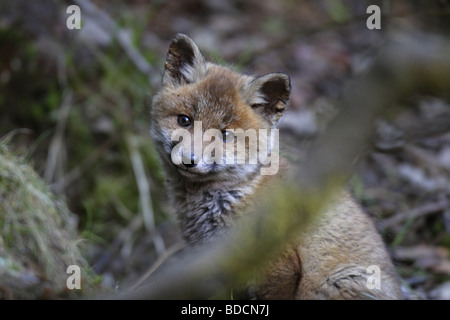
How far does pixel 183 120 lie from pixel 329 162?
74.0 inches

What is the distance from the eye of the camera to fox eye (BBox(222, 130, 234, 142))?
5086 mm

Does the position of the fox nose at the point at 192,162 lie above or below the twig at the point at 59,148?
below

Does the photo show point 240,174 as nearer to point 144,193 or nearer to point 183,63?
point 183,63

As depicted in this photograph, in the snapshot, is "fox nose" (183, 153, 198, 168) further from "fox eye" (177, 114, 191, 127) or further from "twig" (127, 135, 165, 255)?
"twig" (127, 135, 165, 255)

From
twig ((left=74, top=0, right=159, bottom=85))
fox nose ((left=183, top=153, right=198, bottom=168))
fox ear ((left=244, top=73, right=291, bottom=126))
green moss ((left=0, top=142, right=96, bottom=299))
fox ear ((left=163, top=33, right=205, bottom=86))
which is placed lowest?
green moss ((left=0, top=142, right=96, bottom=299))

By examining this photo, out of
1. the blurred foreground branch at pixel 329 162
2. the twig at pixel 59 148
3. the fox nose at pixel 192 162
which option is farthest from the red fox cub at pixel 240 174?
the twig at pixel 59 148

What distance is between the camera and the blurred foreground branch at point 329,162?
371 cm

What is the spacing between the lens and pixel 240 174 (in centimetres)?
521

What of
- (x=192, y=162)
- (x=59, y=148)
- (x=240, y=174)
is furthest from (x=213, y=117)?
(x=59, y=148)

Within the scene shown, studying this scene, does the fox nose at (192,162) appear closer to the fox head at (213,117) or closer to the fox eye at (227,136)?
the fox head at (213,117)

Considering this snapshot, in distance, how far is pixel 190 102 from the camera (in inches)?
202

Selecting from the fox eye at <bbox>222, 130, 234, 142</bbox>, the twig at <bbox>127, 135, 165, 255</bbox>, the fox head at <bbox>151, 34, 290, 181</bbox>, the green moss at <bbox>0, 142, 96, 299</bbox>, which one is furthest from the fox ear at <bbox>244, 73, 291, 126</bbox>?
the twig at <bbox>127, 135, 165, 255</bbox>

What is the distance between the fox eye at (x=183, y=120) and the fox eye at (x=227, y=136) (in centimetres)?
35
